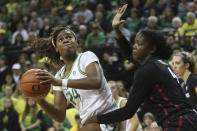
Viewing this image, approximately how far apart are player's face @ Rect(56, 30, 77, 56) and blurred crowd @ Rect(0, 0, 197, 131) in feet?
12.0

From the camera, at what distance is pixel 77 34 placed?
13.3 metres

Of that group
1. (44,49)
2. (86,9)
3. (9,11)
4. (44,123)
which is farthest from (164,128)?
(9,11)

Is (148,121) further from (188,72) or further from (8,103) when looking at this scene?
(8,103)

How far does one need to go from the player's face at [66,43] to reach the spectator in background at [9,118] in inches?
243

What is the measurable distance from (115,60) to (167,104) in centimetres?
772

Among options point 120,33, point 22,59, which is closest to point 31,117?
point 22,59

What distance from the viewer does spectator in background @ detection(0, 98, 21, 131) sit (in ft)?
35.6

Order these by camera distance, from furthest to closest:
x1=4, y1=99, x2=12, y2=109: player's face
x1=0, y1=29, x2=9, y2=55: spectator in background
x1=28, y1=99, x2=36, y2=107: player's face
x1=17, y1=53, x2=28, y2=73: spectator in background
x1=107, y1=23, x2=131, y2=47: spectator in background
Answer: x1=0, y1=29, x2=9, y2=55: spectator in background, x1=17, y1=53, x2=28, y2=73: spectator in background, x1=107, y1=23, x2=131, y2=47: spectator in background, x1=4, y1=99, x2=12, y2=109: player's face, x1=28, y1=99, x2=36, y2=107: player's face

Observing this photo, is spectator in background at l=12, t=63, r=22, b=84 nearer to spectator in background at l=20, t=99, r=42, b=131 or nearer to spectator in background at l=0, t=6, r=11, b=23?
spectator in background at l=20, t=99, r=42, b=131

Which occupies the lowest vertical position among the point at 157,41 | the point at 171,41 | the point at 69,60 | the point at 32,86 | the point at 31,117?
the point at 31,117

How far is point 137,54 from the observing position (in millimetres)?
4234

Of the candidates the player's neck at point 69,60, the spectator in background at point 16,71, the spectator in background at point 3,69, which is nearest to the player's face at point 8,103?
the spectator in background at point 16,71

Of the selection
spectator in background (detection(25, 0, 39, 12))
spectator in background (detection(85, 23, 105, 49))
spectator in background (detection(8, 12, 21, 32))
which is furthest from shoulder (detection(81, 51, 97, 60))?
spectator in background (detection(25, 0, 39, 12))

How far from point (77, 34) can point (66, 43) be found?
8380 millimetres
